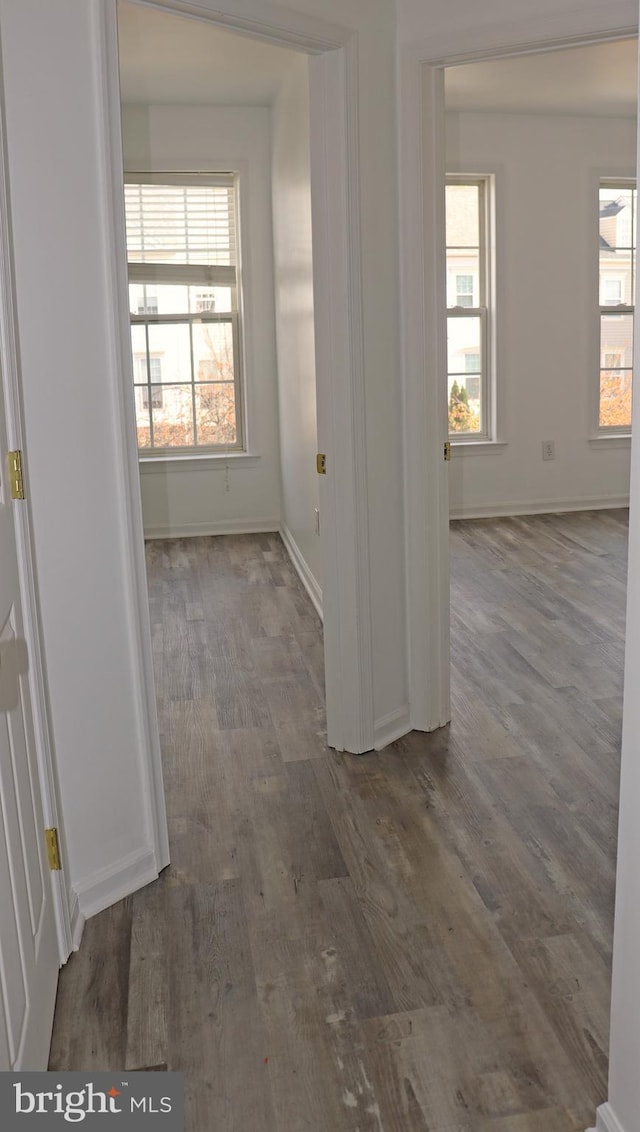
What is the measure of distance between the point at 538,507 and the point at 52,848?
556cm

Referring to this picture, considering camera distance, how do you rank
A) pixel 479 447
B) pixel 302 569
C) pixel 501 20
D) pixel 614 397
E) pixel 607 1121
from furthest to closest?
pixel 614 397 < pixel 479 447 < pixel 302 569 < pixel 501 20 < pixel 607 1121

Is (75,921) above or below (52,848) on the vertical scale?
below

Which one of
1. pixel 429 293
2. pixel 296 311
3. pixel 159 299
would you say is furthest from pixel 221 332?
pixel 429 293

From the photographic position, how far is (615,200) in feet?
22.7

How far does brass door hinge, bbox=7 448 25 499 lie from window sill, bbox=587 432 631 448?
19.0ft

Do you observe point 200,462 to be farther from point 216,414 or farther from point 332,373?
point 332,373

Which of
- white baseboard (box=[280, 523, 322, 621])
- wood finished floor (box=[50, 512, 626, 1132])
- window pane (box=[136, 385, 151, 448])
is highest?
window pane (box=[136, 385, 151, 448])

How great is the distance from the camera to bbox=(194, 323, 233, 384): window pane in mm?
6637

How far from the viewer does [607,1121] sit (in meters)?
1.70

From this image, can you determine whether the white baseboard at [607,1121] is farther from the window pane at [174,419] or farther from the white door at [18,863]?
the window pane at [174,419]

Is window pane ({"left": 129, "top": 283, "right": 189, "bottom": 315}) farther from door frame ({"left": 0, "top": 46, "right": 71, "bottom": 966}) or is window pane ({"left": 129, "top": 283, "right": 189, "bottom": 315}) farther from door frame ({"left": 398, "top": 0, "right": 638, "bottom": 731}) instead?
door frame ({"left": 0, "top": 46, "right": 71, "bottom": 966})

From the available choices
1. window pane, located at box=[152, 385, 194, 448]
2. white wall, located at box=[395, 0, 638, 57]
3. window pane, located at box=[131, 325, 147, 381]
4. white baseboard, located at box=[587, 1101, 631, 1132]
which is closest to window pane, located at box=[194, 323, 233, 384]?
window pane, located at box=[152, 385, 194, 448]

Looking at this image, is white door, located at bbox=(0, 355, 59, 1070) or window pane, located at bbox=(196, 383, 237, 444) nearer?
white door, located at bbox=(0, 355, 59, 1070)

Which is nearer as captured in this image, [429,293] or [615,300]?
[429,293]
